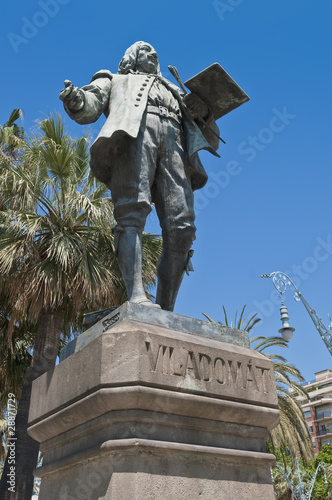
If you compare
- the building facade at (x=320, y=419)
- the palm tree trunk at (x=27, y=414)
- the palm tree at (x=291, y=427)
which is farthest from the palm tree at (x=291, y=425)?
the building facade at (x=320, y=419)

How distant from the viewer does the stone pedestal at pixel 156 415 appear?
257 centimetres

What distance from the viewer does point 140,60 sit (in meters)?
4.07

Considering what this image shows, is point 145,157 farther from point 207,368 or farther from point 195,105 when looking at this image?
point 207,368

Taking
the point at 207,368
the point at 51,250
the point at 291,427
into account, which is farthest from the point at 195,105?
the point at 291,427

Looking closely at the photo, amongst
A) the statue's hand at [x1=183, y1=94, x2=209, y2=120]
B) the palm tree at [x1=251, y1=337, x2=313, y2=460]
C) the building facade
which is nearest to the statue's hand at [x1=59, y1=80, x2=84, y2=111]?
the statue's hand at [x1=183, y1=94, x2=209, y2=120]

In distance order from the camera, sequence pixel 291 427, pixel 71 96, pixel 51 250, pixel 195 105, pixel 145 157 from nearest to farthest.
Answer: pixel 71 96
pixel 145 157
pixel 195 105
pixel 51 250
pixel 291 427

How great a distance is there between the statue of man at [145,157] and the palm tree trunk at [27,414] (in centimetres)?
683

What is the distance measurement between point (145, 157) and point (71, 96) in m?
0.65

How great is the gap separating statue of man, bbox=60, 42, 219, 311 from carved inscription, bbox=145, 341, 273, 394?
52cm

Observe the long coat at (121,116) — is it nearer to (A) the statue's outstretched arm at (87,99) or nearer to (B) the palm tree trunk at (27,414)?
(A) the statue's outstretched arm at (87,99)

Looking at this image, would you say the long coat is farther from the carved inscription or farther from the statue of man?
the carved inscription

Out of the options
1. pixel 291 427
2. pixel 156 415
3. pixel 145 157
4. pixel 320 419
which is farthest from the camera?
pixel 320 419

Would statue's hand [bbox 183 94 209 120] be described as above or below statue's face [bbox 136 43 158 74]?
below

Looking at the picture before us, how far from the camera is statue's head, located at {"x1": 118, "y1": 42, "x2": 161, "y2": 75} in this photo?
4059 millimetres
